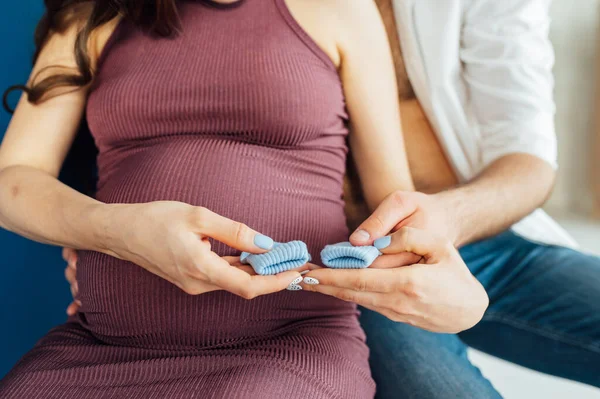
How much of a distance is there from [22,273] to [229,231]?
27.7 inches

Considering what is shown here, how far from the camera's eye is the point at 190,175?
85 centimetres

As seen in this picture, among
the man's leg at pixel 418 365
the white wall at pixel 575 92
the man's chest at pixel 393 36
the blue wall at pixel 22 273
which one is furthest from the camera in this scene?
the white wall at pixel 575 92

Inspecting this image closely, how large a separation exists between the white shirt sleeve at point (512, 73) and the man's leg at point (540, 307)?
22 centimetres

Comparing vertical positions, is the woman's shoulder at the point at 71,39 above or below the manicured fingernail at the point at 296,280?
above

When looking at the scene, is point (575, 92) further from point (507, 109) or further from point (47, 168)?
point (47, 168)

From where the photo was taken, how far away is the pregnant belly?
31.8 inches

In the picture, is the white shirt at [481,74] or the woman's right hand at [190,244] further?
the white shirt at [481,74]

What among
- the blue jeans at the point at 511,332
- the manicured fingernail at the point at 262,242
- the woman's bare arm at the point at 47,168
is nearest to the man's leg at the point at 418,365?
the blue jeans at the point at 511,332

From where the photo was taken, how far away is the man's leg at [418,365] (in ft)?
2.98

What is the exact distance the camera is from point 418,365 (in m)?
0.96

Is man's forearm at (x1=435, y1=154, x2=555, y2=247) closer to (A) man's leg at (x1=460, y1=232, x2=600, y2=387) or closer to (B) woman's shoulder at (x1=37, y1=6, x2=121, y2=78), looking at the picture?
(A) man's leg at (x1=460, y1=232, x2=600, y2=387)

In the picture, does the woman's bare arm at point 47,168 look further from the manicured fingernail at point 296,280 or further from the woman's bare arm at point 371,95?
the woman's bare arm at point 371,95

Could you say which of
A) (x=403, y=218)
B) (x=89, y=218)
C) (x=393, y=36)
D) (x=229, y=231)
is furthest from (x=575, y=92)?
(x=89, y=218)

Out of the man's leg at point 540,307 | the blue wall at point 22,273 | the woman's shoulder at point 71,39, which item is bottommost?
the man's leg at point 540,307
